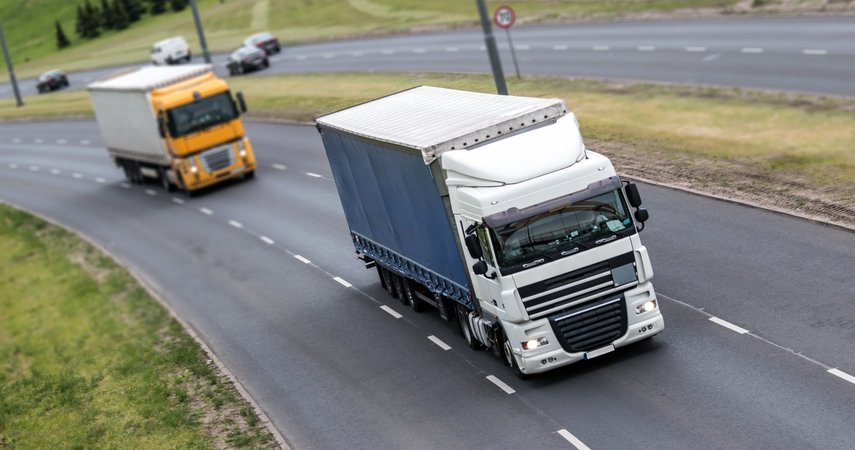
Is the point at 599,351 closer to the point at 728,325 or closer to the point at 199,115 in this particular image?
the point at 728,325

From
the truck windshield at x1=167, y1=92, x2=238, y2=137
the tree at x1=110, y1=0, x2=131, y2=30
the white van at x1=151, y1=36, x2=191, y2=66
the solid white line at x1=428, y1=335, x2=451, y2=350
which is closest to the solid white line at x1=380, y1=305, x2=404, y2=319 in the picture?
the solid white line at x1=428, y1=335, x2=451, y2=350

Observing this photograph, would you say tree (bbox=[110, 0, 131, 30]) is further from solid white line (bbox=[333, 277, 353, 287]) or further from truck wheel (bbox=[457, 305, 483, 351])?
truck wheel (bbox=[457, 305, 483, 351])

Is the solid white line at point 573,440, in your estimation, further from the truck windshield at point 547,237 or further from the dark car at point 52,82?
the dark car at point 52,82

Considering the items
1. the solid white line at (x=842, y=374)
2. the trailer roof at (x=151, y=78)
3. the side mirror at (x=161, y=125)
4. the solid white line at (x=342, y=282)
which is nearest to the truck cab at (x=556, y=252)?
the solid white line at (x=842, y=374)

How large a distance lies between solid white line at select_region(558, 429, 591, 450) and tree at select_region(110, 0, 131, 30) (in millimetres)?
130499

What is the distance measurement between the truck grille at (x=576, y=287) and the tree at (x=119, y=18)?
129 meters

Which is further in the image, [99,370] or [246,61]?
[246,61]

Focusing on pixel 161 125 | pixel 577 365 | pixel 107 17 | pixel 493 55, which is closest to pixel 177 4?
pixel 107 17

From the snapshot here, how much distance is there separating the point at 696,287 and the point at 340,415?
6.68 m

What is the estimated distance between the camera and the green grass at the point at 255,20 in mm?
67812

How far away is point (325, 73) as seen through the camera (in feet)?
196

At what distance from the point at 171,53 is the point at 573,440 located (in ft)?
270

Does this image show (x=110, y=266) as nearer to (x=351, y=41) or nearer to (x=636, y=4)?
(x=636, y=4)

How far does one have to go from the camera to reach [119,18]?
138625 millimetres
